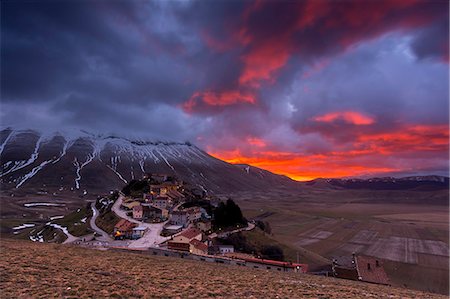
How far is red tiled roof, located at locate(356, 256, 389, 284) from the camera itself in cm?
4816

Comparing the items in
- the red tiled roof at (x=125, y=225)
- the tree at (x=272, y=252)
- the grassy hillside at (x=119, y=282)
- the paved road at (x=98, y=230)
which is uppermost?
the grassy hillside at (x=119, y=282)

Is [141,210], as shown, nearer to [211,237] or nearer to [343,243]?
[211,237]

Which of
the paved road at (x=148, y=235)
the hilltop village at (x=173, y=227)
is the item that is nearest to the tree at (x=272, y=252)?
the hilltop village at (x=173, y=227)

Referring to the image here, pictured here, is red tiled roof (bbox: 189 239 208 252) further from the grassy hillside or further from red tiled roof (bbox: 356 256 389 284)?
the grassy hillside

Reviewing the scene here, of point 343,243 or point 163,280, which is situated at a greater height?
point 163,280

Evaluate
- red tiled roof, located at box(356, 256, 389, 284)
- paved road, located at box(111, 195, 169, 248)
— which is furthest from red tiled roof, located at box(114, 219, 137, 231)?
red tiled roof, located at box(356, 256, 389, 284)

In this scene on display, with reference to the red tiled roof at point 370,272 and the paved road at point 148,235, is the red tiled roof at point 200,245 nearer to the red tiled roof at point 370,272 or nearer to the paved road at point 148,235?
the paved road at point 148,235

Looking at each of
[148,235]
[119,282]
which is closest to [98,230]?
[148,235]

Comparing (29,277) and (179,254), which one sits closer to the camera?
(29,277)

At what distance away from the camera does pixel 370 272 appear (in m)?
50.3

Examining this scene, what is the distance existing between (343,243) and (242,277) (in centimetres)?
8496

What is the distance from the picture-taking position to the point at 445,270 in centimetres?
6900

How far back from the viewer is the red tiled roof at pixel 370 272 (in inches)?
1896

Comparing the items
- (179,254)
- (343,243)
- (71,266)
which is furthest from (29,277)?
(343,243)
